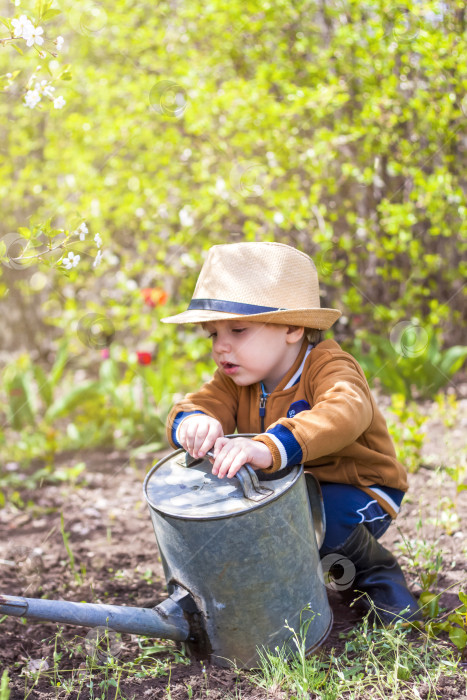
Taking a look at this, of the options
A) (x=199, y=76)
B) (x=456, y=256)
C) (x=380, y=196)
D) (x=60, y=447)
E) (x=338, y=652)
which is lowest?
(x=60, y=447)

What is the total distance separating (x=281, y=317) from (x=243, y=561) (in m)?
0.66

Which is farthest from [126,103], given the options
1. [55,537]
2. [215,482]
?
[215,482]

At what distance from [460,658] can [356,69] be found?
126 inches

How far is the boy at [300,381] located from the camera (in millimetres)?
1807

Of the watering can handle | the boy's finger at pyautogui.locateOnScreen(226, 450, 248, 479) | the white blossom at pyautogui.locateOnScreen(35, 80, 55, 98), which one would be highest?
the white blossom at pyautogui.locateOnScreen(35, 80, 55, 98)

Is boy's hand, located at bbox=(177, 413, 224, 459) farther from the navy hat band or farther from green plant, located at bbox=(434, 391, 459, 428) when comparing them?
green plant, located at bbox=(434, 391, 459, 428)

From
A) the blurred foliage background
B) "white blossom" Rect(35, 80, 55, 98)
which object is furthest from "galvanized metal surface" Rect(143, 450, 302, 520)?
the blurred foliage background

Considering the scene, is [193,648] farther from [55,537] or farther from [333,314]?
[55,537]

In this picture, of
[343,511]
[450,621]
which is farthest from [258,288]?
[450,621]

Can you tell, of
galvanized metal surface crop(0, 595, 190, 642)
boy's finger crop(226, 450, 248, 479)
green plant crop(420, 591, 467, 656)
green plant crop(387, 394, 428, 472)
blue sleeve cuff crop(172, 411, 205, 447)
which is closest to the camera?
galvanized metal surface crop(0, 595, 190, 642)

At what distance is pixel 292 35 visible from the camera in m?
4.18

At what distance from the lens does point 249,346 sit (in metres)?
1.87

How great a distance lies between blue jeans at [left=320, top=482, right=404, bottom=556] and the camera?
183 centimetres

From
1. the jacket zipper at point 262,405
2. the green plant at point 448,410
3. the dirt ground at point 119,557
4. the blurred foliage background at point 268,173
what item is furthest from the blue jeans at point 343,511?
the blurred foliage background at point 268,173
